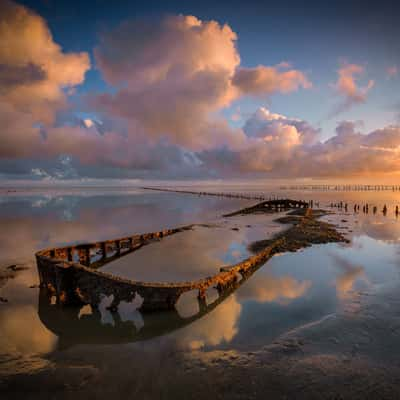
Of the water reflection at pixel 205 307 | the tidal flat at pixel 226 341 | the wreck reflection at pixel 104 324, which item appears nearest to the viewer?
the tidal flat at pixel 226 341

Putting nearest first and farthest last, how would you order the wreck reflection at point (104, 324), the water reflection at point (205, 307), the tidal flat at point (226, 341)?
the tidal flat at point (226, 341)
the water reflection at point (205, 307)
the wreck reflection at point (104, 324)

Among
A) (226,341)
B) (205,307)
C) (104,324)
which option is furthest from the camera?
(205,307)

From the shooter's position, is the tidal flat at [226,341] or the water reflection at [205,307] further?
the water reflection at [205,307]

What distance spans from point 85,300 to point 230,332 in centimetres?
755

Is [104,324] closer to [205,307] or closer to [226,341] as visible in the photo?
[205,307]

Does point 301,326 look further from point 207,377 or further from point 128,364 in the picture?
point 128,364

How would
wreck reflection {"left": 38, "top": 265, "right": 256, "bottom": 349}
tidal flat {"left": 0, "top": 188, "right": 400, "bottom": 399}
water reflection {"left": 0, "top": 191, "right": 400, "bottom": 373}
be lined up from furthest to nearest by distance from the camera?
wreck reflection {"left": 38, "top": 265, "right": 256, "bottom": 349} → water reflection {"left": 0, "top": 191, "right": 400, "bottom": 373} → tidal flat {"left": 0, "top": 188, "right": 400, "bottom": 399}

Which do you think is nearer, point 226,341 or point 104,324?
point 226,341

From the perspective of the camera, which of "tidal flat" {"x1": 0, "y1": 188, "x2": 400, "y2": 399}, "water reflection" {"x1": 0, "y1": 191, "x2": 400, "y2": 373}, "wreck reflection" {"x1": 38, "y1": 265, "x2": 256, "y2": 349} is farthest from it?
"wreck reflection" {"x1": 38, "y1": 265, "x2": 256, "y2": 349}

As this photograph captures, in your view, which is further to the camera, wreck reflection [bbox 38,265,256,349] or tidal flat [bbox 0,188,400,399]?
wreck reflection [bbox 38,265,256,349]

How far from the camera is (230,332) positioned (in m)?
10.8

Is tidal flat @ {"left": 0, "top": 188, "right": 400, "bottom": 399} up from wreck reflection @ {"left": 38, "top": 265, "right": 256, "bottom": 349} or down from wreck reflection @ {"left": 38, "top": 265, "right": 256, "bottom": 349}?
up

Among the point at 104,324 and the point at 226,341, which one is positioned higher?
the point at 226,341

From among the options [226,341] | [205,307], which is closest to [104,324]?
[205,307]
